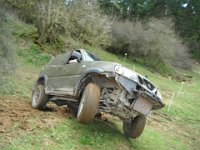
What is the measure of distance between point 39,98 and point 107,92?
3088mm

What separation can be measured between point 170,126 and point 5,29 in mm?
7822

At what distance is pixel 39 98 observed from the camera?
1180cm

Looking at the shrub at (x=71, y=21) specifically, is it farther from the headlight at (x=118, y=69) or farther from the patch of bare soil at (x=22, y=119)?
the headlight at (x=118, y=69)

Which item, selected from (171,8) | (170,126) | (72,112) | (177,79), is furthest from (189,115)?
(171,8)

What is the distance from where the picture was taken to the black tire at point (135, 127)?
33.6 ft

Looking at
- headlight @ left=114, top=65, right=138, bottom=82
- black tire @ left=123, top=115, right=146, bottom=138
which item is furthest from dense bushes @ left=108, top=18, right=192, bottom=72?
headlight @ left=114, top=65, right=138, bottom=82

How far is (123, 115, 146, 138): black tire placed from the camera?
10.2m

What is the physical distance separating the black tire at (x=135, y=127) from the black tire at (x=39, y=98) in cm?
262

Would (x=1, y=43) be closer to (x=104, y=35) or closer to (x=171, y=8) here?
(x=104, y=35)

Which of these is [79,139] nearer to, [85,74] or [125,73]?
[85,74]

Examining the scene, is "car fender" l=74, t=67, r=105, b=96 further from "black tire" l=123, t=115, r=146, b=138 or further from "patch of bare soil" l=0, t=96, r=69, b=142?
"black tire" l=123, t=115, r=146, b=138

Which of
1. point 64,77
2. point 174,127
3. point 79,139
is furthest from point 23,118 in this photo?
point 174,127

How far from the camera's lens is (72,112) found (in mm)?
11383

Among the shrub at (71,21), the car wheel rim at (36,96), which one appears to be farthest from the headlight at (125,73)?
the shrub at (71,21)
